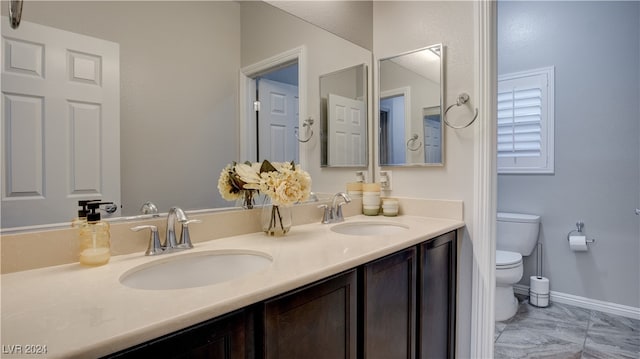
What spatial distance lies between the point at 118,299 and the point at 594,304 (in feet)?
10.00

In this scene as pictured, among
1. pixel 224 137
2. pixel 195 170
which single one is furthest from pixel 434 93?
pixel 195 170

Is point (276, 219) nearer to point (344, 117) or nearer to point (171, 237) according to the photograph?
point (171, 237)

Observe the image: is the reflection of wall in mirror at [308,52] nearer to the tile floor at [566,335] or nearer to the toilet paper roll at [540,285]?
the tile floor at [566,335]

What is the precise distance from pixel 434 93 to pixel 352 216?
79 centimetres

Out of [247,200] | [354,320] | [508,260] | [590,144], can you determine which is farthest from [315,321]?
[590,144]

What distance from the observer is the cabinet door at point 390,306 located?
3.45ft

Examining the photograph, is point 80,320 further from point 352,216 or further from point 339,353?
point 352,216

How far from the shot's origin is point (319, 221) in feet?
5.33

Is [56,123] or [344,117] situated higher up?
[344,117]

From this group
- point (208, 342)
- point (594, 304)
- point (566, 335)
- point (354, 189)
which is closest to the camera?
point (208, 342)

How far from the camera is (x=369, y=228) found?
1682 mm

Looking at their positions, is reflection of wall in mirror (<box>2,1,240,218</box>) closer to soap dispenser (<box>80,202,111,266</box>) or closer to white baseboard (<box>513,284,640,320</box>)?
soap dispenser (<box>80,202,111,266</box>)

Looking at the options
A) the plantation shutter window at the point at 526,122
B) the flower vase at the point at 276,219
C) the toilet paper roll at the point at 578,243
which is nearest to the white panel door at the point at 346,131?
the flower vase at the point at 276,219

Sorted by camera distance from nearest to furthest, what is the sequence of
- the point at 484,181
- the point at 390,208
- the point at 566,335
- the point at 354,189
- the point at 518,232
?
the point at 484,181 < the point at 390,208 < the point at 354,189 < the point at 566,335 < the point at 518,232
